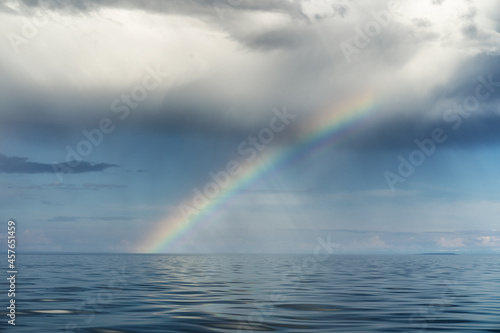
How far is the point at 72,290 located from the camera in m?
33.9

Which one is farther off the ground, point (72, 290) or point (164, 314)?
point (72, 290)

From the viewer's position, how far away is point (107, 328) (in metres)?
19.4

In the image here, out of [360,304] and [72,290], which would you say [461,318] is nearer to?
[360,304]

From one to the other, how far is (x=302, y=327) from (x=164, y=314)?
→ 20.6 ft

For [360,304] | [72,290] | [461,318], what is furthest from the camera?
[72,290]

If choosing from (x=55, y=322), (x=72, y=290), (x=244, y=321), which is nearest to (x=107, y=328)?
(x=55, y=322)

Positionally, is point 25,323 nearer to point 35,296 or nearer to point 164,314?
point 164,314

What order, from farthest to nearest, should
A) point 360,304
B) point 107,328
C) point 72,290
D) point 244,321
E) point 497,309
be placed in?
point 72,290 < point 360,304 < point 497,309 < point 244,321 < point 107,328

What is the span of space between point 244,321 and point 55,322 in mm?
7028

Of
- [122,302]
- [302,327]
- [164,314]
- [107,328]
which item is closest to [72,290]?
[122,302]

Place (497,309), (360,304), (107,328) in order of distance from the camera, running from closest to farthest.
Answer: (107,328) → (497,309) → (360,304)

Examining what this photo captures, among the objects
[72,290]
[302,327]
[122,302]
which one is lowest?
[302,327]

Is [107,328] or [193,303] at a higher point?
[193,303]

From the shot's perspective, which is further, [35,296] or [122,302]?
[35,296]
